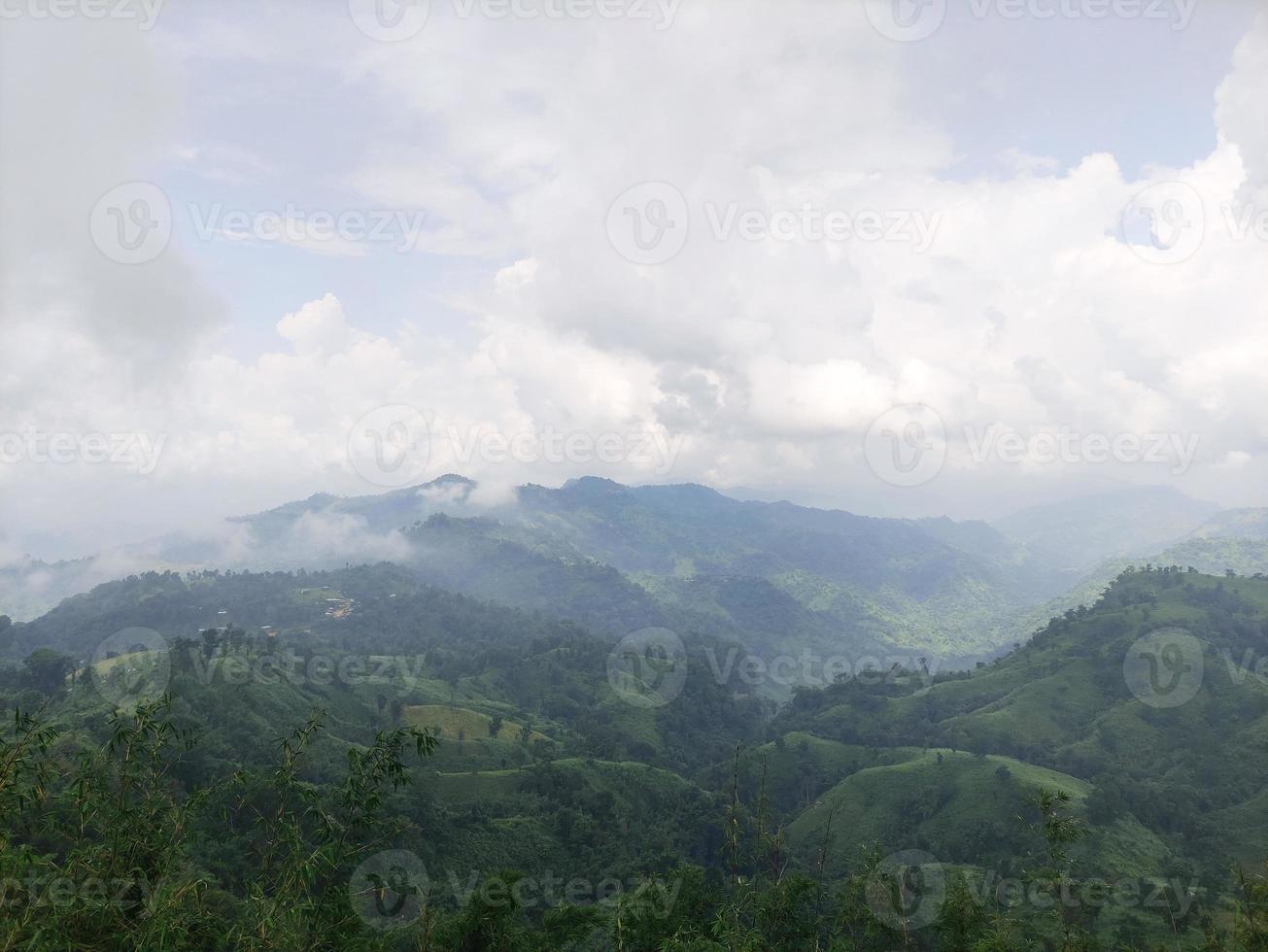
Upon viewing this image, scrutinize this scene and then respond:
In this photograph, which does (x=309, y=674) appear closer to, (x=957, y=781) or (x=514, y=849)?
(x=514, y=849)

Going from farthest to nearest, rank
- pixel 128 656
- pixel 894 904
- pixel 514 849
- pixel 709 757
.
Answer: pixel 709 757
pixel 128 656
pixel 514 849
pixel 894 904

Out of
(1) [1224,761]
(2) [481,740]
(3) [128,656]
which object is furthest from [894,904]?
(3) [128,656]

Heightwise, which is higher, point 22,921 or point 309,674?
point 22,921

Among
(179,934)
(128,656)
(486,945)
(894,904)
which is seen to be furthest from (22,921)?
(128,656)

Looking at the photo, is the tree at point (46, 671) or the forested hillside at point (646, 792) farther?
the tree at point (46, 671)

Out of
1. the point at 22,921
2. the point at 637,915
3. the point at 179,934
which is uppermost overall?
the point at 22,921

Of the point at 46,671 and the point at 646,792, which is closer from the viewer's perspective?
the point at 646,792

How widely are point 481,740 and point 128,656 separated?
252ft

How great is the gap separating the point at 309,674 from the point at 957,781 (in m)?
123

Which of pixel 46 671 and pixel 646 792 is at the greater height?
pixel 46 671

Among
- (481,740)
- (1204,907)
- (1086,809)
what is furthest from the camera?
(481,740)

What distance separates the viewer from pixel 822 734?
142625mm

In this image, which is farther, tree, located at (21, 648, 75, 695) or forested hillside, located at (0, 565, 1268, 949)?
tree, located at (21, 648, 75, 695)

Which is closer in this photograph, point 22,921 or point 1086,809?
point 22,921
